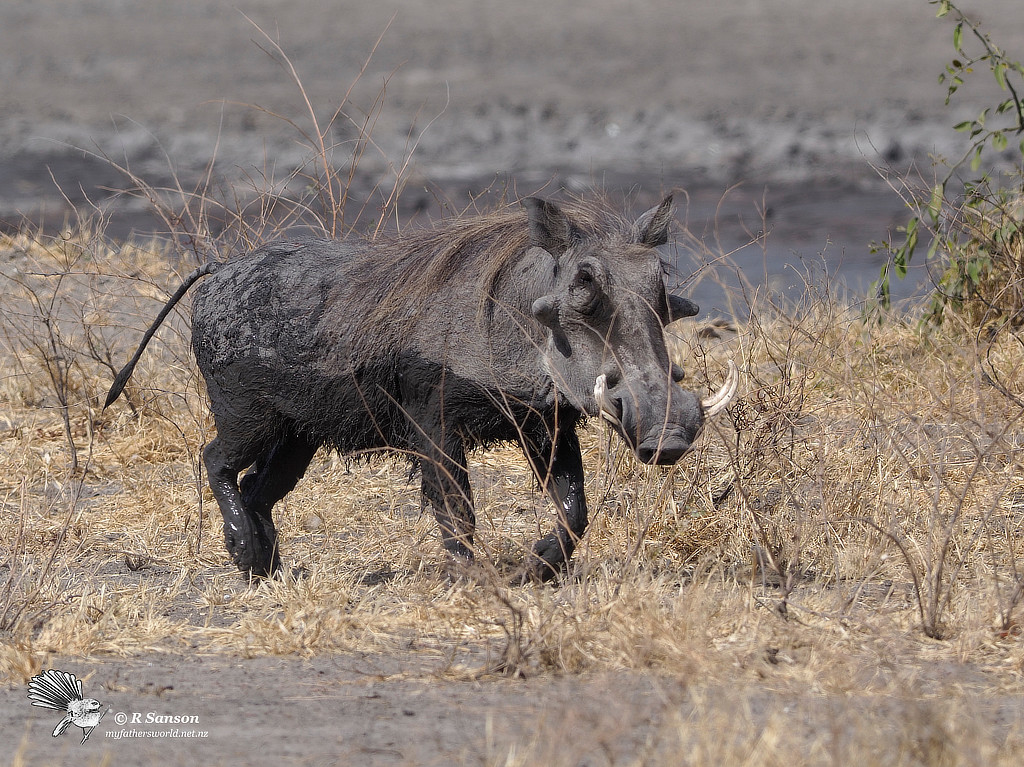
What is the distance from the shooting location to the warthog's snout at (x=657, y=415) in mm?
3404

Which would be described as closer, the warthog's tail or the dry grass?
the dry grass

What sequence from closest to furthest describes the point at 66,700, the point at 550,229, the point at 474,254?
the point at 66,700
the point at 550,229
the point at 474,254

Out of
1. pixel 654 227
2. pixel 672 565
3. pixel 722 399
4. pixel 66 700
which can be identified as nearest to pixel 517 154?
pixel 672 565

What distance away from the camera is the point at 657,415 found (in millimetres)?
3455

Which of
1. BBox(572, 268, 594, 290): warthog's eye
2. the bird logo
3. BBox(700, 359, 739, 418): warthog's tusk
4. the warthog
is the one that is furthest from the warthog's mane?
the bird logo

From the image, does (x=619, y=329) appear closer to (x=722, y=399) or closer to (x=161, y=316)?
(x=722, y=399)

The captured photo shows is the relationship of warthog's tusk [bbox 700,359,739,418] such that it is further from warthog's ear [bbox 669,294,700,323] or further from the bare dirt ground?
the bare dirt ground

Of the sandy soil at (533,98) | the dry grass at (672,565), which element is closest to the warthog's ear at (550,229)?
the dry grass at (672,565)

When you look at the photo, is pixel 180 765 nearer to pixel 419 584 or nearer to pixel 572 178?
pixel 419 584

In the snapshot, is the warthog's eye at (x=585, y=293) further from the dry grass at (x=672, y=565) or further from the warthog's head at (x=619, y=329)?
the dry grass at (x=672, y=565)

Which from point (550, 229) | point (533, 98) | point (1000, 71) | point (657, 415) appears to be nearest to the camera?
point (657, 415)

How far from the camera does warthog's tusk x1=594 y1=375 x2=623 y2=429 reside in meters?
3.51

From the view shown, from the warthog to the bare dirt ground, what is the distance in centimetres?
53

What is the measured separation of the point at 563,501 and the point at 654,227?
83 cm
